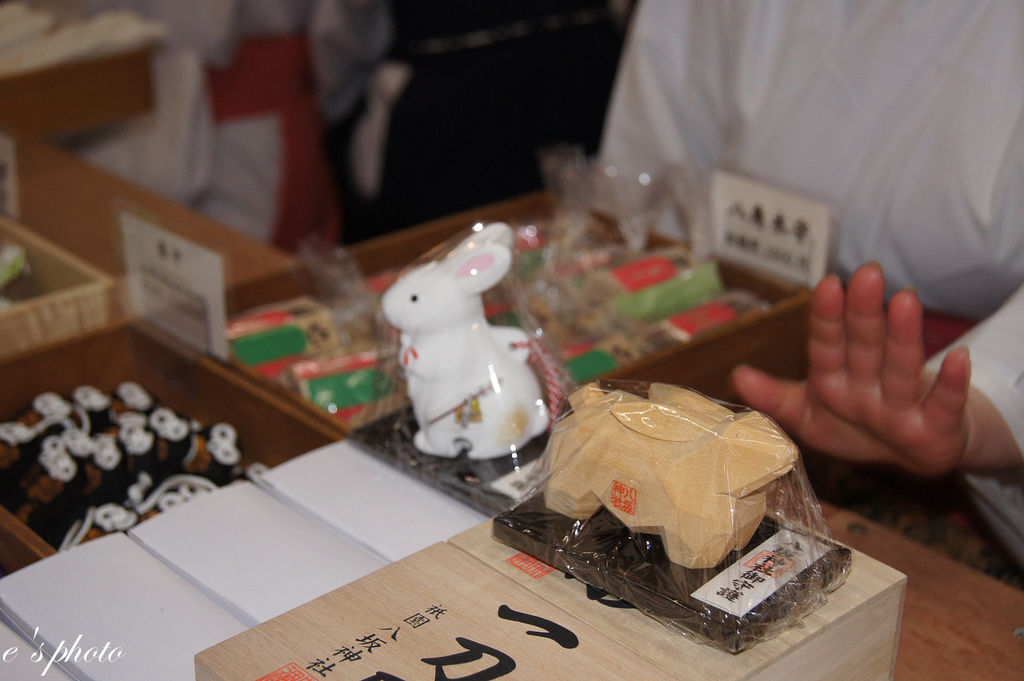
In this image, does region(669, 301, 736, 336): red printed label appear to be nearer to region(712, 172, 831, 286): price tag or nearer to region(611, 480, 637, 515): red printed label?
region(712, 172, 831, 286): price tag

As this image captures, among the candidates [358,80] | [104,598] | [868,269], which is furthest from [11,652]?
[358,80]

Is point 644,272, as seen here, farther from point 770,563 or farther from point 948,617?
point 770,563

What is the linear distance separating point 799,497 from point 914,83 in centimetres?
88

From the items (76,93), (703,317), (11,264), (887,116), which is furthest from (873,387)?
(76,93)

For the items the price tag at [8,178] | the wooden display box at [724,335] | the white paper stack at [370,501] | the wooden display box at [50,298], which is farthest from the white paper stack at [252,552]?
the price tag at [8,178]

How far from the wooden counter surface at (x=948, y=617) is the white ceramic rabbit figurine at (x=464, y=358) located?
0.31 meters

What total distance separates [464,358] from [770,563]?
332mm

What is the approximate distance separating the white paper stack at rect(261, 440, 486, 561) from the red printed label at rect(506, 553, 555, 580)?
0.42ft

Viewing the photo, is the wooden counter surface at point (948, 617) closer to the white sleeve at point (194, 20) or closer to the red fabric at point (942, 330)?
the red fabric at point (942, 330)

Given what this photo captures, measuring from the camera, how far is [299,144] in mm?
2617

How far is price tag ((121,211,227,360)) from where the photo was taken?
1.15m

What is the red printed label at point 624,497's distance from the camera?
66cm

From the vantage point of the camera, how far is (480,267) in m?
0.85

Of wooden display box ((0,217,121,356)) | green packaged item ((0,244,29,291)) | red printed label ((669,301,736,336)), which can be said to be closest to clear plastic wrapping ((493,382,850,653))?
red printed label ((669,301,736,336))
